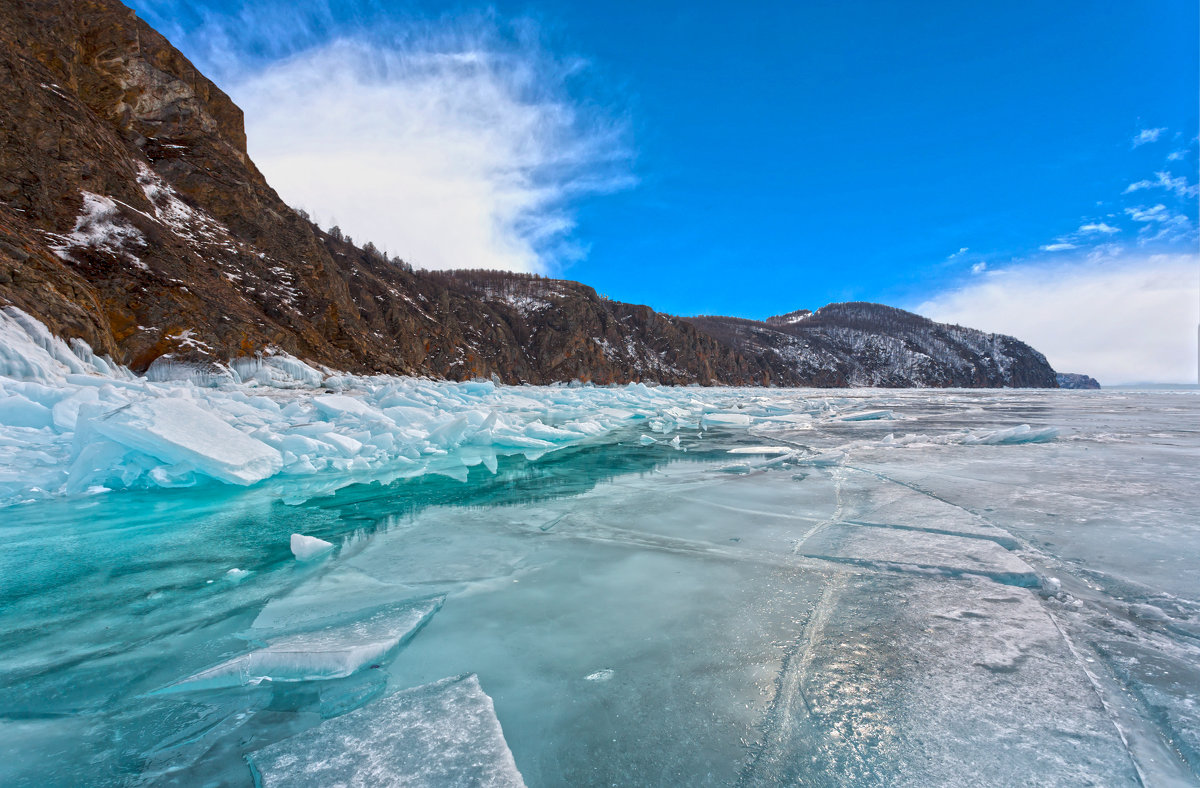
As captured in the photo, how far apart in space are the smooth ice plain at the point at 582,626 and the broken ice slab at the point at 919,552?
3 centimetres

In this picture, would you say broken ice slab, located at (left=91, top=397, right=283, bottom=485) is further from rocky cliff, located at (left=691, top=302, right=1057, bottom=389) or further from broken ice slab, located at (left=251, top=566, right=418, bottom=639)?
rocky cliff, located at (left=691, top=302, right=1057, bottom=389)

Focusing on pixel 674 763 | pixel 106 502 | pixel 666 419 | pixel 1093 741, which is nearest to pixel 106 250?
pixel 106 502

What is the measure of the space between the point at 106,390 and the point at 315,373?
9789mm

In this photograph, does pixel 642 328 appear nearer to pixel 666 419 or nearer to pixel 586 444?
pixel 666 419

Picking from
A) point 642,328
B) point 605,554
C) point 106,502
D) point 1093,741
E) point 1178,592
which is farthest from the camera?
point 642,328

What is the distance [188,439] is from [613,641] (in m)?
4.66

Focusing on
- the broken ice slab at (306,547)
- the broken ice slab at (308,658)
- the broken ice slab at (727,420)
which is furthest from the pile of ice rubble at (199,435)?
the broken ice slab at (308,658)

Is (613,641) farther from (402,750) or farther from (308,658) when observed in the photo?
(308,658)

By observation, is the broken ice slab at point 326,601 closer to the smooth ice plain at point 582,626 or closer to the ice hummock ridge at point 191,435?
the smooth ice plain at point 582,626

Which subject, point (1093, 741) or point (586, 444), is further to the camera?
point (586, 444)

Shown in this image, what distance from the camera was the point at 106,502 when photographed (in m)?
4.29

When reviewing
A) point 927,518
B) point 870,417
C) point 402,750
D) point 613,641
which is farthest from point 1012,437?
point 402,750

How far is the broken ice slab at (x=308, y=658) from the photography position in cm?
175

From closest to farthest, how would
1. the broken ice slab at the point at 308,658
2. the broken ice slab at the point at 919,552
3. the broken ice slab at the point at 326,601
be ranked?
the broken ice slab at the point at 308,658, the broken ice slab at the point at 326,601, the broken ice slab at the point at 919,552
